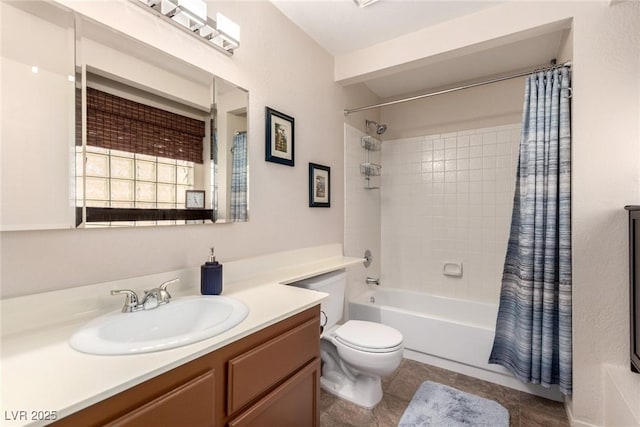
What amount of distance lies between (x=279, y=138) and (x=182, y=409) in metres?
1.46

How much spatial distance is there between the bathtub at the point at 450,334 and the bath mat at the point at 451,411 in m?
0.27

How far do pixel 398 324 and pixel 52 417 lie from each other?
2.29m

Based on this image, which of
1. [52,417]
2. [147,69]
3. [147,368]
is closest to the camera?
[52,417]

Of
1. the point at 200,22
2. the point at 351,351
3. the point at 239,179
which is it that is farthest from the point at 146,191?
the point at 351,351

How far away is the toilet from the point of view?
5.68ft

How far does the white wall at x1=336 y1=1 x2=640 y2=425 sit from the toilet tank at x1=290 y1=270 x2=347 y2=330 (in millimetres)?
1338

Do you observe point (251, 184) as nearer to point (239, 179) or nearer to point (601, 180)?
point (239, 179)

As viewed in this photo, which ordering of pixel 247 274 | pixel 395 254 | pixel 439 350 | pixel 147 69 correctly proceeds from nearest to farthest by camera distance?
1. pixel 147 69
2. pixel 247 274
3. pixel 439 350
4. pixel 395 254

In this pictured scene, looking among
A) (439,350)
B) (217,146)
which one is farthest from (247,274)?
(439,350)

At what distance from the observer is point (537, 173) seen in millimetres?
1858

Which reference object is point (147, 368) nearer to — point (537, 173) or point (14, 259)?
point (14, 259)

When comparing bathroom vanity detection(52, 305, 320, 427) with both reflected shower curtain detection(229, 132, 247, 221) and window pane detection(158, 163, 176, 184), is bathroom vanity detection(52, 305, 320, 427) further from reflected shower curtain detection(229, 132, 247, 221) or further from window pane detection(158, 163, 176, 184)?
window pane detection(158, 163, 176, 184)

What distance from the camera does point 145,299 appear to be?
1.08 metres

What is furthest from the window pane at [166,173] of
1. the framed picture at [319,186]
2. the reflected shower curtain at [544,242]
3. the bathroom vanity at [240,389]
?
the reflected shower curtain at [544,242]
